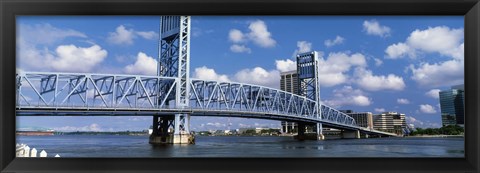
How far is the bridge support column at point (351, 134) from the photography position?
24.9 meters

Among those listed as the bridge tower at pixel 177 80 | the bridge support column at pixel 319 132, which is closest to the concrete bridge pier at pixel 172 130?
the bridge tower at pixel 177 80

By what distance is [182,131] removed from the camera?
1567 cm

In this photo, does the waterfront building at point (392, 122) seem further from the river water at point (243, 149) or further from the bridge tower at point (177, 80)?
the bridge tower at point (177, 80)

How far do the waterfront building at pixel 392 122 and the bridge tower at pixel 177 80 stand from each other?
1007 cm

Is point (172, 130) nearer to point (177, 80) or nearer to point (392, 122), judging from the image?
point (177, 80)

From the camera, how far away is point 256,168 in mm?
1942
